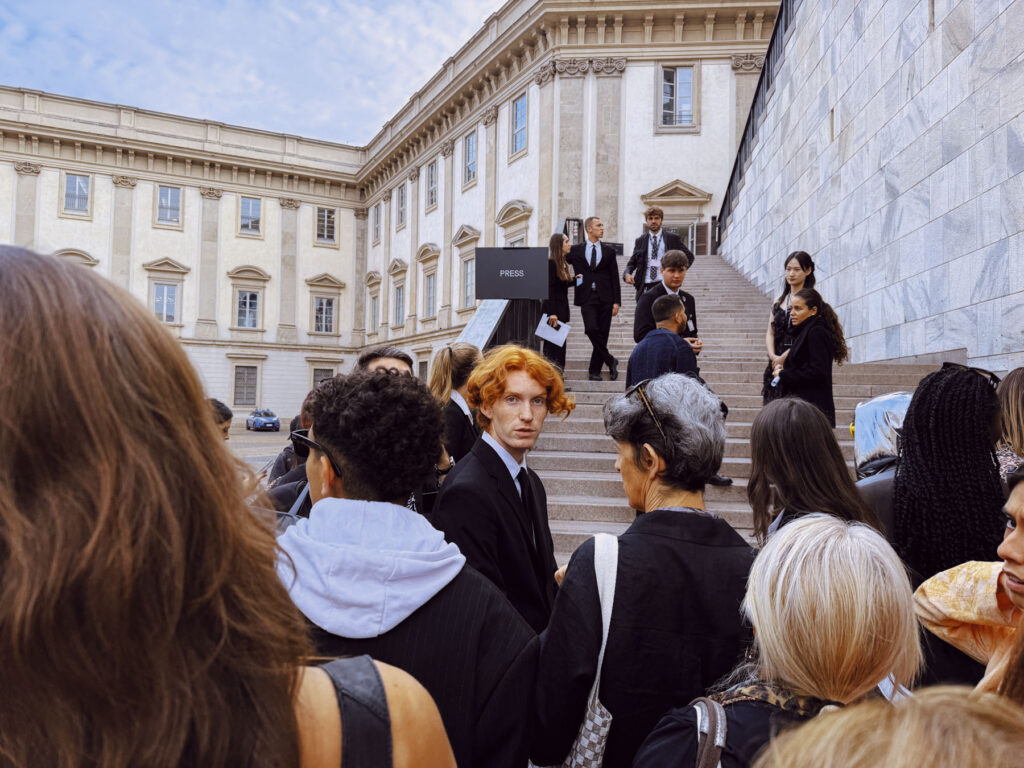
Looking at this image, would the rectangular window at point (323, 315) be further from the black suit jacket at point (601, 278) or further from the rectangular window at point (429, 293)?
the black suit jacket at point (601, 278)

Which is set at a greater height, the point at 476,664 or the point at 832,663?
the point at 832,663

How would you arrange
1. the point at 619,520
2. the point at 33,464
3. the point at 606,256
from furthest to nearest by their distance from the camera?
Answer: the point at 606,256, the point at 619,520, the point at 33,464

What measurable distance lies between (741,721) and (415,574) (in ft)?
2.41

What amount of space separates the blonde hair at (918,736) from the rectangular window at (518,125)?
28114mm

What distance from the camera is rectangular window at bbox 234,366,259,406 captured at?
3766 cm

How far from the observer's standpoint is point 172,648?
741mm

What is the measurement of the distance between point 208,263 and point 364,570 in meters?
39.3

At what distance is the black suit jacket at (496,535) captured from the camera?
261 centimetres

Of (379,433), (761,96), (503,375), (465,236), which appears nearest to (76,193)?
(465,236)

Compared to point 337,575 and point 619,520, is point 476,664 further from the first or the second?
point 619,520

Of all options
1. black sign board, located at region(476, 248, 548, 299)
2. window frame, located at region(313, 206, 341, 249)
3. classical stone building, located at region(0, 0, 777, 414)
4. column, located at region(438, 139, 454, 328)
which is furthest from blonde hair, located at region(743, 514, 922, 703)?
window frame, located at region(313, 206, 341, 249)

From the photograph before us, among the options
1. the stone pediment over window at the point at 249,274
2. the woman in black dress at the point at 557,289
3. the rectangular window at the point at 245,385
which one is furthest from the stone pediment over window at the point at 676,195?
the rectangular window at the point at 245,385

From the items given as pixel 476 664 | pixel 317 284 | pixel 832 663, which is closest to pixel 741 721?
pixel 832 663

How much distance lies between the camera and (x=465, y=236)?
1211 inches
